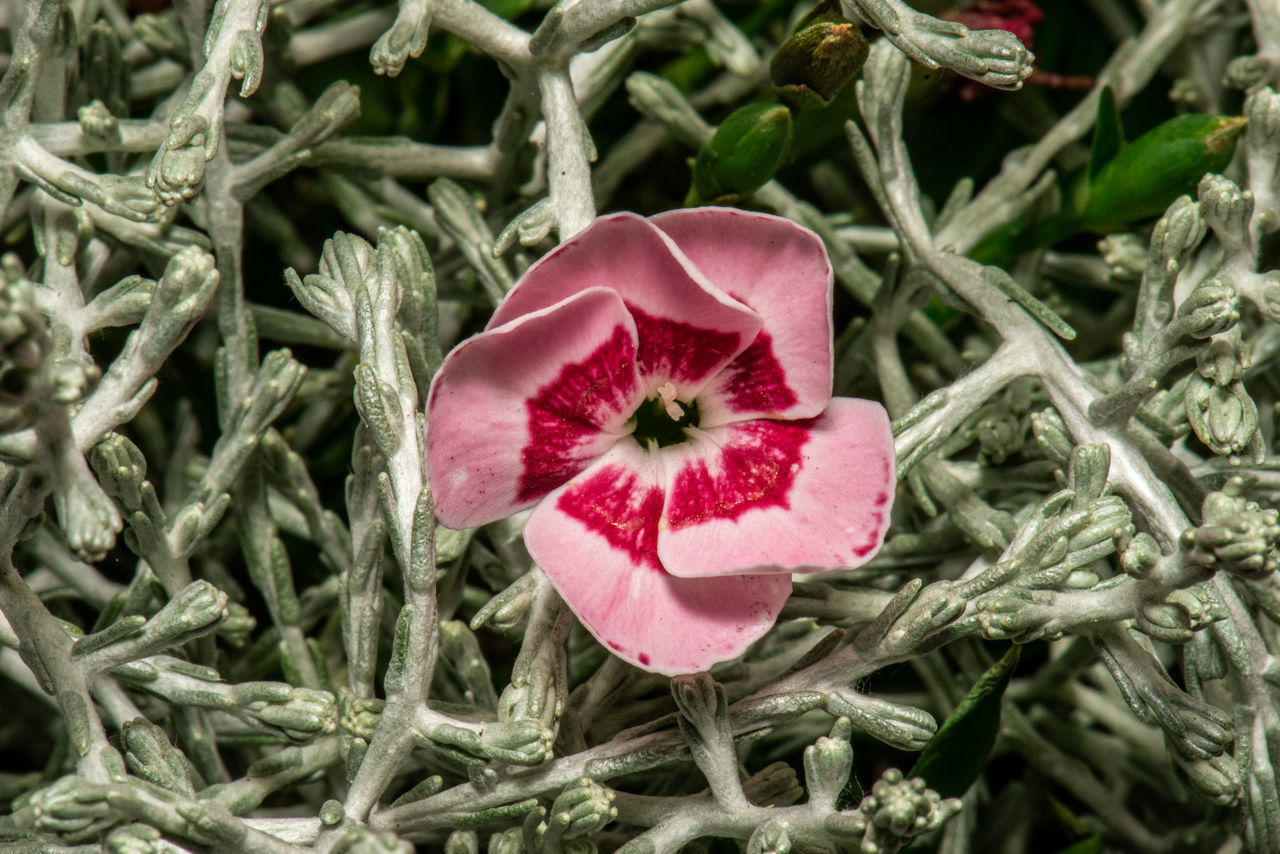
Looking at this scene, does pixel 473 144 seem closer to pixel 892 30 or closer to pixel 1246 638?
pixel 892 30

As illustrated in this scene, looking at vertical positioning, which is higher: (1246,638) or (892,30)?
A: (892,30)

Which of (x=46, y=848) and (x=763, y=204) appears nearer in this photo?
(x=46, y=848)

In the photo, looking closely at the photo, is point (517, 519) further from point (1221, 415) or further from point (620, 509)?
point (1221, 415)

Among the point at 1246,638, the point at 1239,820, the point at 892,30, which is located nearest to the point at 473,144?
the point at 892,30

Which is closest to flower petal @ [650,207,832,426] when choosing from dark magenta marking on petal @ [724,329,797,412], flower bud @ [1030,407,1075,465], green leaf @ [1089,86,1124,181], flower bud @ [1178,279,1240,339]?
dark magenta marking on petal @ [724,329,797,412]

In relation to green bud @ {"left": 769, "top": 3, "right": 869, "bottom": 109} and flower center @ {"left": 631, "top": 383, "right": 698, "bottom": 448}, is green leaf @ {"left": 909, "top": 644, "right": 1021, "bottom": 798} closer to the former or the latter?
flower center @ {"left": 631, "top": 383, "right": 698, "bottom": 448}

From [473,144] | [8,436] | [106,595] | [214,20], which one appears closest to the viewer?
[8,436]
